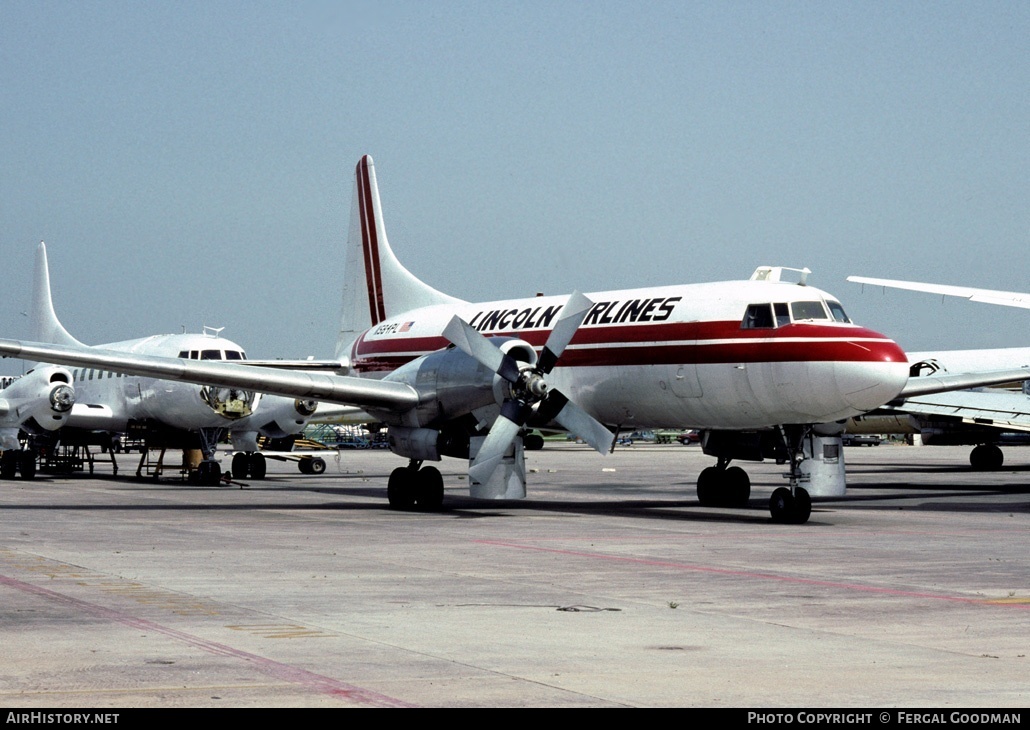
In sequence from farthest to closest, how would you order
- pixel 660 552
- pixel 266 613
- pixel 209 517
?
pixel 209 517, pixel 660 552, pixel 266 613

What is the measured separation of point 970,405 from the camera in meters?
36.5

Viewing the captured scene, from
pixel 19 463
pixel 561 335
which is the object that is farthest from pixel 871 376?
pixel 19 463

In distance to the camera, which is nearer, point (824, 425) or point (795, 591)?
point (795, 591)

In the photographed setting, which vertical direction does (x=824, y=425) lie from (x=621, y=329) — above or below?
below

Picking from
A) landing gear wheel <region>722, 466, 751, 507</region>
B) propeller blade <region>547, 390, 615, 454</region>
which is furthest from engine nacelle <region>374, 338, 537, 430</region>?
landing gear wheel <region>722, 466, 751, 507</region>

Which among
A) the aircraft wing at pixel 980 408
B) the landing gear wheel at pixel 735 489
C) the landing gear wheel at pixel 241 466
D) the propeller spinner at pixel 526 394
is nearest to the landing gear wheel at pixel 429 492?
the propeller spinner at pixel 526 394

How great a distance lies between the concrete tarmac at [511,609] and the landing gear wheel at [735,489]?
7.98 ft

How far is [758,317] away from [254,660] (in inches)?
573

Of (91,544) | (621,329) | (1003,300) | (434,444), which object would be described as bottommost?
(91,544)

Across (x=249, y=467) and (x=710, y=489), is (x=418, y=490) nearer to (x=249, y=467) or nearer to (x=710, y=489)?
(x=710, y=489)

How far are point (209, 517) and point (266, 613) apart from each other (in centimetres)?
1188

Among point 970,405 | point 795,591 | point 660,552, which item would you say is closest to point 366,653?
point 795,591

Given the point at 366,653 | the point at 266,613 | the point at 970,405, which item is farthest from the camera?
the point at 970,405

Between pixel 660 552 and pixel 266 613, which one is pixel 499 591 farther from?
pixel 660 552
